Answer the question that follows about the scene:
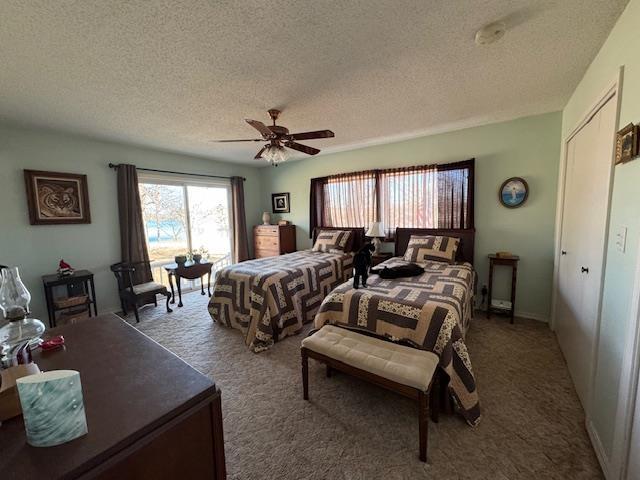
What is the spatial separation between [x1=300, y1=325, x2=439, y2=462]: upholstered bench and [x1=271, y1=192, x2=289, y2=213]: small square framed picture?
11.9ft

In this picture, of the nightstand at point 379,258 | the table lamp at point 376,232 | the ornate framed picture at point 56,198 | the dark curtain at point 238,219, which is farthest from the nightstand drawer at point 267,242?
the ornate framed picture at point 56,198

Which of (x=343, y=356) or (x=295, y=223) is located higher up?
(x=295, y=223)

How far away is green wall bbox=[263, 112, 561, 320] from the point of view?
2930mm

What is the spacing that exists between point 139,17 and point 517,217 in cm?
386

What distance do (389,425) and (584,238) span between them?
1.96 m

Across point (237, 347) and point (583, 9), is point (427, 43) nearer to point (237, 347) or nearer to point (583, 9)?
point (583, 9)

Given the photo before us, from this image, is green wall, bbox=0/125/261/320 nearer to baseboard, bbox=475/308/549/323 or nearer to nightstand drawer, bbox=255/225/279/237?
nightstand drawer, bbox=255/225/279/237

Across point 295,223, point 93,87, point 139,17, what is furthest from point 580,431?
point 295,223

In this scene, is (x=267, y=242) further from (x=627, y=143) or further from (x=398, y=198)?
(x=627, y=143)

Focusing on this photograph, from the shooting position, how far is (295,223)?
5.27 metres

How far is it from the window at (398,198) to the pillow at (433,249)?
335mm

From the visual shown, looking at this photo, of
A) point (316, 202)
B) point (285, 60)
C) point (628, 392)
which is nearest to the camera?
point (628, 392)

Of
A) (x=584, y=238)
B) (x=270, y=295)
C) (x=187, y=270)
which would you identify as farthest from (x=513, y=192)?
(x=187, y=270)

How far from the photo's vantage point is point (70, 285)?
3.16m
